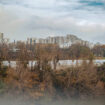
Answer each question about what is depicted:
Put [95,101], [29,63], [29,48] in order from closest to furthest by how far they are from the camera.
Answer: [95,101]
[29,63]
[29,48]

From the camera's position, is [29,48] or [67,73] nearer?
[67,73]

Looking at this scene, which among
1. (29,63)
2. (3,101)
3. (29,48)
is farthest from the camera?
(29,48)

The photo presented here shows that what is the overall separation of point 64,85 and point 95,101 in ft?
3.87

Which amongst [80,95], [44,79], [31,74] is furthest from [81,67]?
[31,74]

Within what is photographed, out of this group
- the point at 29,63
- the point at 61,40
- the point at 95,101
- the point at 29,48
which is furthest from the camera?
the point at 61,40

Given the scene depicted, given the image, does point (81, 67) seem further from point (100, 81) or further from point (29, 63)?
point (29, 63)

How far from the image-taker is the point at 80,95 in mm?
6059

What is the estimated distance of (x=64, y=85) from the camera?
6.13 m

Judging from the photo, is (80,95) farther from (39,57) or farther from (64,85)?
(39,57)

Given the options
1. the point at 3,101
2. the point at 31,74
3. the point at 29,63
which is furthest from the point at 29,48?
the point at 3,101

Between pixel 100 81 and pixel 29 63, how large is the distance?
2.75 metres

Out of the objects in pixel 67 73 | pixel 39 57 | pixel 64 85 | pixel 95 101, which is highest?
pixel 39 57

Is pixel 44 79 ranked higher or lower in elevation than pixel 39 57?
lower

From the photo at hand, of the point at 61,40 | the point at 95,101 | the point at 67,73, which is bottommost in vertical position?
the point at 95,101
